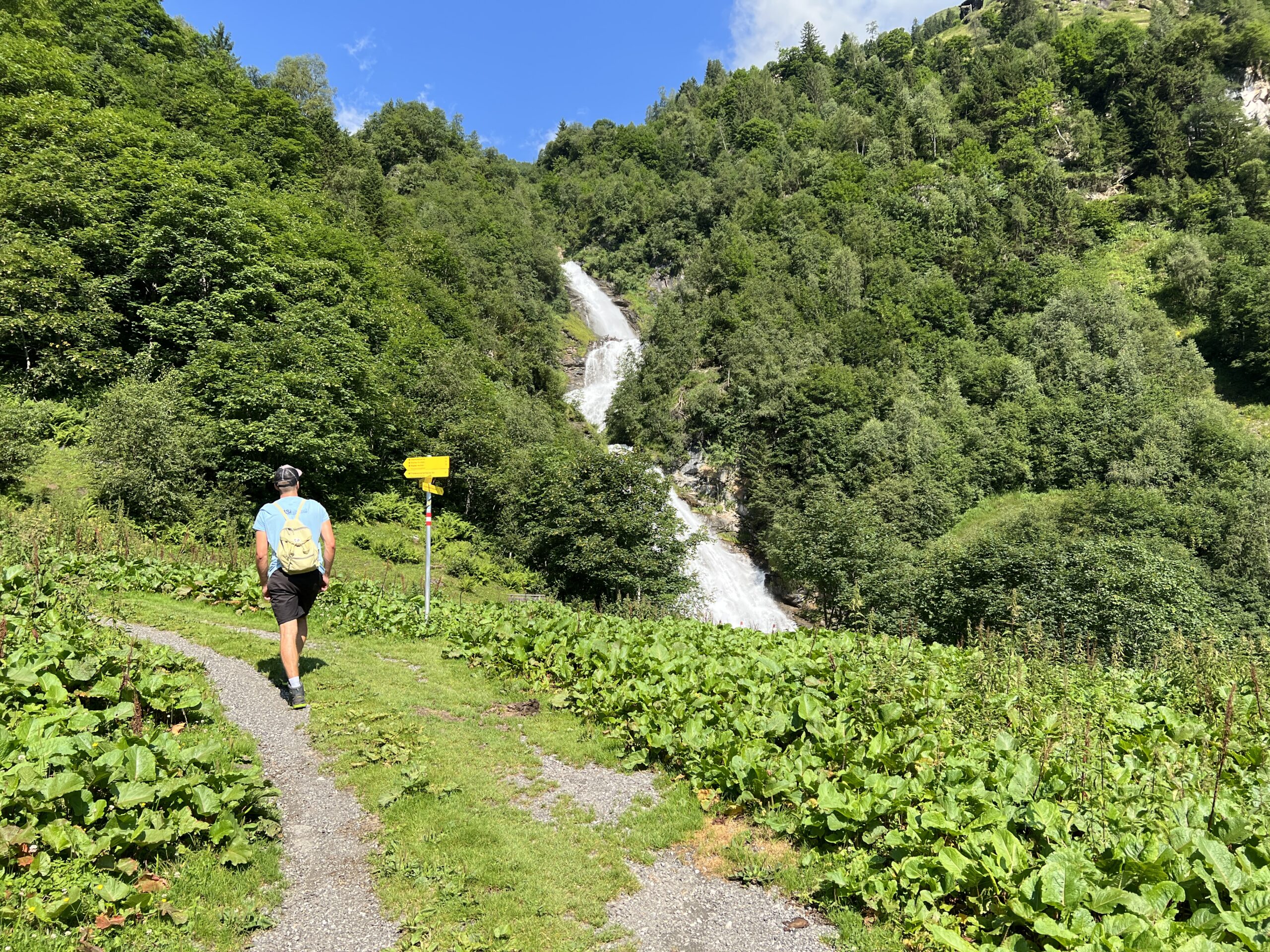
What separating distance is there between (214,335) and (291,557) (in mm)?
25700

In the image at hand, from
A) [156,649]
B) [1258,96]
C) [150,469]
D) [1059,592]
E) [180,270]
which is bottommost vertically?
[1059,592]

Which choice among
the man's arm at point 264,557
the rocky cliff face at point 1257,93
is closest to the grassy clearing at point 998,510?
the man's arm at point 264,557

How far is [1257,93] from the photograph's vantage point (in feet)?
334

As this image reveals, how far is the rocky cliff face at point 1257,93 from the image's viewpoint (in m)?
101

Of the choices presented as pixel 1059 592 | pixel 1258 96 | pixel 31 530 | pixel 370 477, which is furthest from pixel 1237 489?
pixel 1258 96

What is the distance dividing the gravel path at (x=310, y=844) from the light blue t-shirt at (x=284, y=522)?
1.70m

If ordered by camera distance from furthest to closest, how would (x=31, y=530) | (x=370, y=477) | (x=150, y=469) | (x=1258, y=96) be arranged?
(x=1258, y=96) < (x=370, y=477) < (x=150, y=469) < (x=31, y=530)

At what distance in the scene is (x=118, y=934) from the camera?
3.35m

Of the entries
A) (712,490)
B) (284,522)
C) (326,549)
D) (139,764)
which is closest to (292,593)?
(326,549)

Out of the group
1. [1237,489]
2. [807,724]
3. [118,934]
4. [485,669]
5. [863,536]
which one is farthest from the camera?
[1237,489]

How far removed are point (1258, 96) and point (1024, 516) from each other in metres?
114

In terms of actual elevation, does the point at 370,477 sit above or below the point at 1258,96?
below

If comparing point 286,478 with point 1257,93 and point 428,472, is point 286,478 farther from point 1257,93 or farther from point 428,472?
point 1257,93

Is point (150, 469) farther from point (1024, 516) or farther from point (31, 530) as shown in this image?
point (1024, 516)
